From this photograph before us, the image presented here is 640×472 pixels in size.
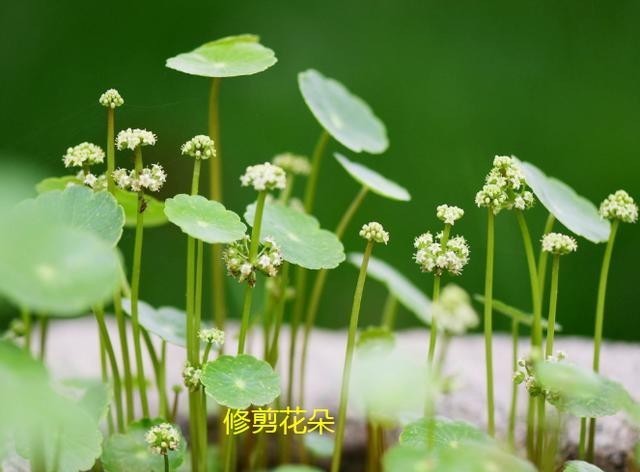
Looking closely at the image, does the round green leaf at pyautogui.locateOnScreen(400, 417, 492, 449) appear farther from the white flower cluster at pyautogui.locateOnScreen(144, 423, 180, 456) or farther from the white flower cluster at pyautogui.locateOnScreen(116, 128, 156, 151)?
the white flower cluster at pyautogui.locateOnScreen(116, 128, 156, 151)

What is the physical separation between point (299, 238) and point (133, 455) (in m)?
0.23

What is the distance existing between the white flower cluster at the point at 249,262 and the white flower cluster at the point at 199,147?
75 millimetres

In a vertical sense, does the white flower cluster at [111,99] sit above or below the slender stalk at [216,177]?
above

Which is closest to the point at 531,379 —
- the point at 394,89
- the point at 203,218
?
the point at 203,218

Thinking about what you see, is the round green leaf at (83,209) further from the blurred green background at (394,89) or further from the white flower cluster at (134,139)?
the blurred green background at (394,89)

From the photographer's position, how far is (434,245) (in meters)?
0.60

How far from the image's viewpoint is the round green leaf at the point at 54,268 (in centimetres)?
41

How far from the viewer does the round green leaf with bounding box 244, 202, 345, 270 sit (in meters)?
0.68

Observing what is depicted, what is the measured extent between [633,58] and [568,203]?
4.35ft

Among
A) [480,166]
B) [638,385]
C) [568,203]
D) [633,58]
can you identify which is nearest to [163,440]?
[568,203]

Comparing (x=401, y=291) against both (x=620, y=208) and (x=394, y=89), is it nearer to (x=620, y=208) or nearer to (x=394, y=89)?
(x=620, y=208)

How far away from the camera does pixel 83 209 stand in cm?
63

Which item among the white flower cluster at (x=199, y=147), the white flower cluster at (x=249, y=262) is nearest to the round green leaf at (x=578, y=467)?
the white flower cluster at (x=249, y=262)

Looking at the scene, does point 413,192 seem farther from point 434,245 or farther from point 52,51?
point 434,245
